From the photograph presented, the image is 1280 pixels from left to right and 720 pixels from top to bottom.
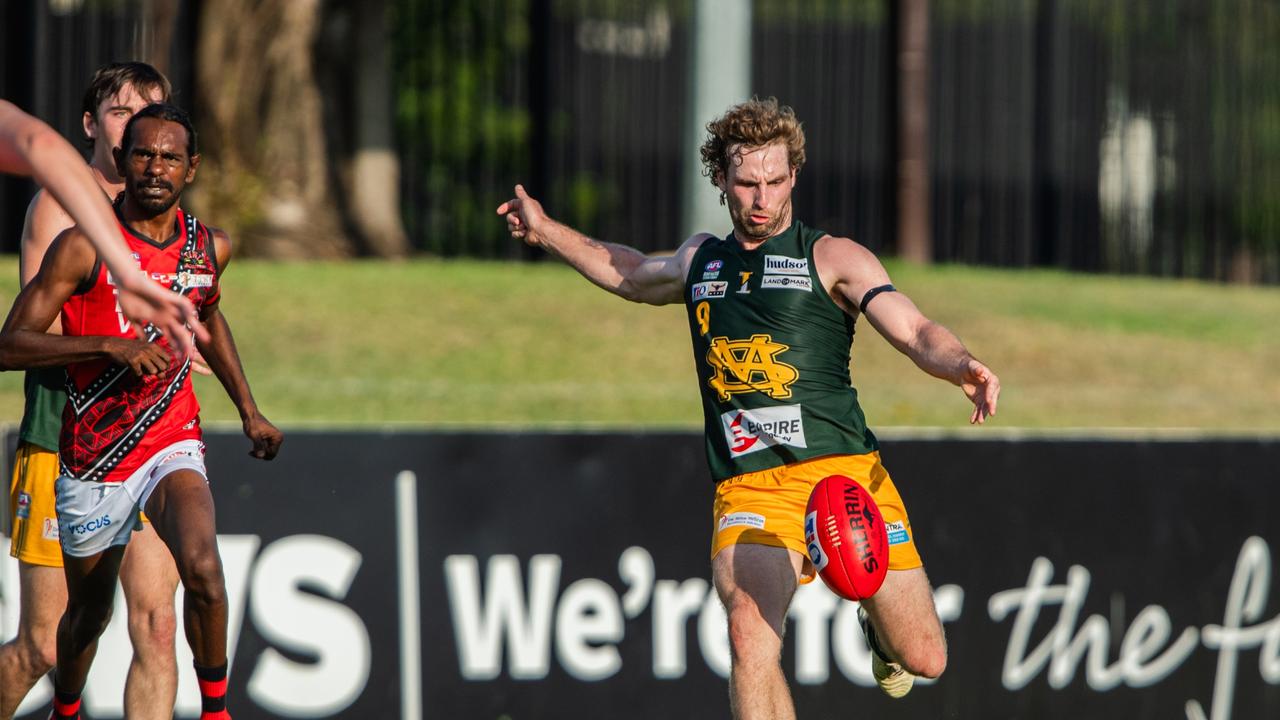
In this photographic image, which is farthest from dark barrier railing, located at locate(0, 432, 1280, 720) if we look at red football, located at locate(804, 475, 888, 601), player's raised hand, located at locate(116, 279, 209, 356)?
player's raised hand, located at locate(116, 279, 209, 356)

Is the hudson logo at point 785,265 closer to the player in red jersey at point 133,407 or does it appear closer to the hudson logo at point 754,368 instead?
the hudson logo at point 754,368

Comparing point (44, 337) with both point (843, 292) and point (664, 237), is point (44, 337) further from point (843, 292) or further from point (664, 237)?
point (664, 237)

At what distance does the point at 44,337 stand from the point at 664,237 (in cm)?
1351

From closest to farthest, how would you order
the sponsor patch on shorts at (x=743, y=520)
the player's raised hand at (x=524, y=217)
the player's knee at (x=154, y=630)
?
1. the player's knee at (x=154, y=630)
2. the sponsor patch on shorts at (x=743, y=520)
3. the player's raised hand at (x=524, y=217)

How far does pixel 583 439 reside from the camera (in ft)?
29.1

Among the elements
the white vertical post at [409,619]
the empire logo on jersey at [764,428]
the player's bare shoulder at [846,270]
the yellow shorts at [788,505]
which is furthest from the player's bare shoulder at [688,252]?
the white vertical post at [409,619]

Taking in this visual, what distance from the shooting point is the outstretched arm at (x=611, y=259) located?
674cm

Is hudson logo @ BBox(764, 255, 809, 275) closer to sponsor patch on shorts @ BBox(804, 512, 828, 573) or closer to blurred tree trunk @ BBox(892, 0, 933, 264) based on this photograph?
sponsor patch on shorts @ BBox(804, 512, 828, 573)

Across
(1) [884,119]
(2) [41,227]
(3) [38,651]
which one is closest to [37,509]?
(3) [38,651]

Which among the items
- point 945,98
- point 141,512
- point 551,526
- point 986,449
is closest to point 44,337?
point 141,512

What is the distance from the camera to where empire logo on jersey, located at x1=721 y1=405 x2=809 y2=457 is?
6410 mm

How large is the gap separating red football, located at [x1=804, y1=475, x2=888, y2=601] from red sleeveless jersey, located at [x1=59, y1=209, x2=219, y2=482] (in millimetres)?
2270

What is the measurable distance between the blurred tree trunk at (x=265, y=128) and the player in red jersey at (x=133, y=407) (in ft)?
32.8

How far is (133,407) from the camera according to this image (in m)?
6.04
